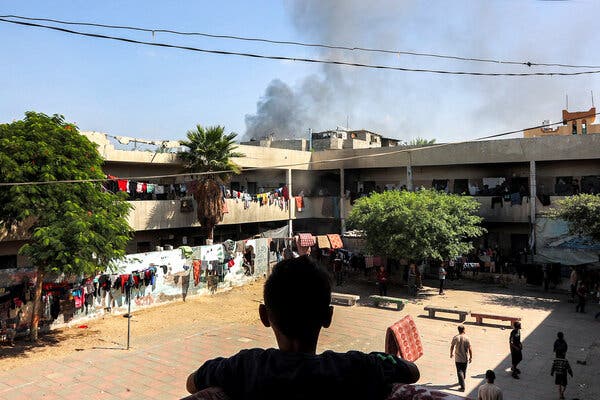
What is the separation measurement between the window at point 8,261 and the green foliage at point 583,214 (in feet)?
76.2

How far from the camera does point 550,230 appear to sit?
2359 centimetres

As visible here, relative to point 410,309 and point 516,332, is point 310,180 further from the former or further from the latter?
point 516,332

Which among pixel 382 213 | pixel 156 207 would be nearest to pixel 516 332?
pixel 382 213

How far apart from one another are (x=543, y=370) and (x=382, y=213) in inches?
411

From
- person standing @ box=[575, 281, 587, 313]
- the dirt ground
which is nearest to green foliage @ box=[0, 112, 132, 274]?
the dirt ground

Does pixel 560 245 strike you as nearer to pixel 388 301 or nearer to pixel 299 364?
pixel 388 301

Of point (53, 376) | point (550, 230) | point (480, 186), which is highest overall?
point (480, 186)

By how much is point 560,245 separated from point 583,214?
337cm

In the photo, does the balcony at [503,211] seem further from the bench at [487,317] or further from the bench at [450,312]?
the bench at [450,312]

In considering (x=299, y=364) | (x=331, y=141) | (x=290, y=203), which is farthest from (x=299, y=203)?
(x=299, y=364)

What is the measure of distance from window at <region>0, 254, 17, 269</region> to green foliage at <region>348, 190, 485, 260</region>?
49.0 feet

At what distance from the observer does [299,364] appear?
1766 mm

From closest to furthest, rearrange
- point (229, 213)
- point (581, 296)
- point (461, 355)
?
point (461, 355), point (581, 296), point (229, 213)

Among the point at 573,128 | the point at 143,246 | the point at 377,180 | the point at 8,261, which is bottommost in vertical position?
the point at 8,261
